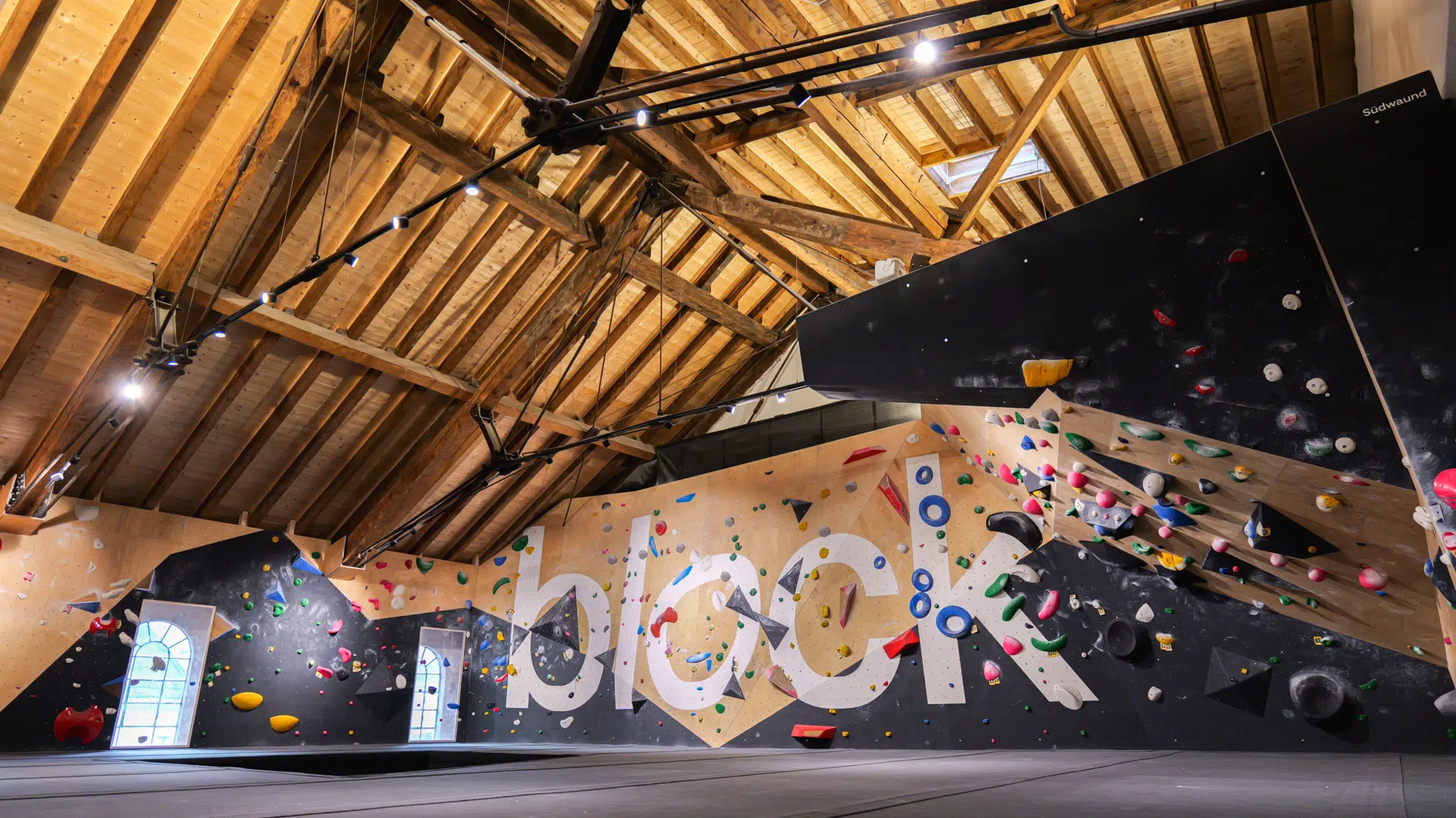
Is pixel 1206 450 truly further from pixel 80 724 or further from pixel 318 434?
pixel 80 724

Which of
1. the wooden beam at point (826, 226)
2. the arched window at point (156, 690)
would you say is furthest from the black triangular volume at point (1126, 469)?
the arched window at point (156, 690)

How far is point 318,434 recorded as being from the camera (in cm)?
891

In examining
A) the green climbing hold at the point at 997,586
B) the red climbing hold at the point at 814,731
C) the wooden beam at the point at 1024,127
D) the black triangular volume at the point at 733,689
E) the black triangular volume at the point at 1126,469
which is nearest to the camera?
the black triangular volume at the point at 1126,469

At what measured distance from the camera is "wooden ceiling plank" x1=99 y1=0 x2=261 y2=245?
18.6ft

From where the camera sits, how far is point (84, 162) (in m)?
6.02

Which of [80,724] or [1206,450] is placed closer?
[1206,450]

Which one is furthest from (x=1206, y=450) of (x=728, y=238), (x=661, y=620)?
(x=661, y=620)

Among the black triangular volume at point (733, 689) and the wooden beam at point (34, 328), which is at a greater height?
the wooden beam at point (34, 328)

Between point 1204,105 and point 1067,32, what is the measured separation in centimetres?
460

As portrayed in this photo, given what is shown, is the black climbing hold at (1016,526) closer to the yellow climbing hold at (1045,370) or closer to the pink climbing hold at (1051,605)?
the pink climbing hold at (1051,605)

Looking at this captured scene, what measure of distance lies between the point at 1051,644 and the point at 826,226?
4.09 m

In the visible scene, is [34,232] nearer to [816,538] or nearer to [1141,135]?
[816,538]

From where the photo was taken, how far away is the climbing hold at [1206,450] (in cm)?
423

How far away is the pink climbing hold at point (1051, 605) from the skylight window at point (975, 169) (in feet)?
11.9
